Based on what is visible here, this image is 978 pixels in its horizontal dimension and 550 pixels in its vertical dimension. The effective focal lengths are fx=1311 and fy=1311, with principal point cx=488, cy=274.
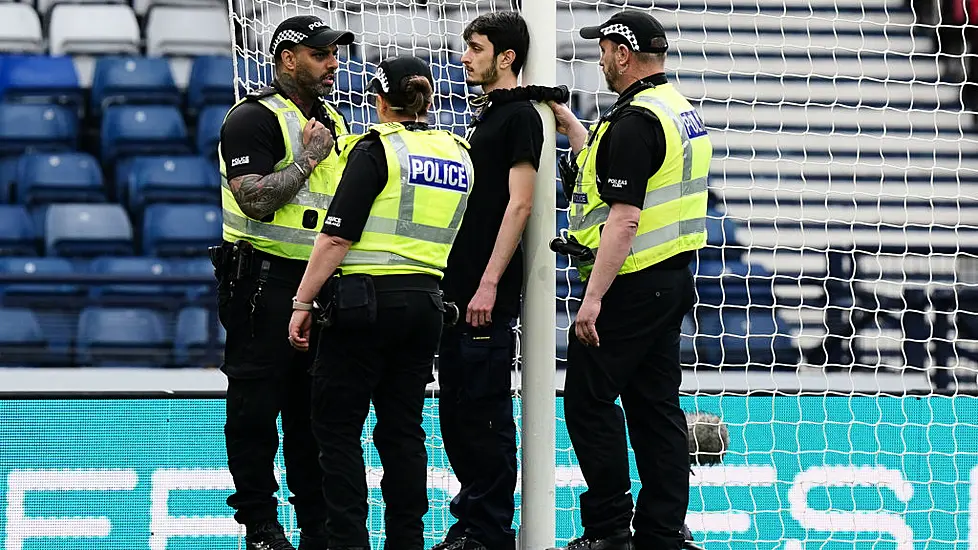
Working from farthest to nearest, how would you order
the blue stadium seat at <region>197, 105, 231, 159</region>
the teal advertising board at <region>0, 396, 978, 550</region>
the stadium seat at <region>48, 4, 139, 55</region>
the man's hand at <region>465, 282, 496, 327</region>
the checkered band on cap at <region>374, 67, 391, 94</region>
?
the stadium seat at <region>48, 4, 139, 55</region>
the blue stadium seat at <region>197, 105, 231, 159</region>
the teal advertising board at <region>0, 396, 978, 550</region>
the man's hand at <region>465, 282, 496, 327</region>
the checkered band on cap at <region>374, 67, 391, 94</region>

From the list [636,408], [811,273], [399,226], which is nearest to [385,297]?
[399,226]

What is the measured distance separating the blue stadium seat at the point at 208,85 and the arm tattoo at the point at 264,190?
5.60m

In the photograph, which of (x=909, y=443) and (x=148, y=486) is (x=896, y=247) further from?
(x=148, y=486)

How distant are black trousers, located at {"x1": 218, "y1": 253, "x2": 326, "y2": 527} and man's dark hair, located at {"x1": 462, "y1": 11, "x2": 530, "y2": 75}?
3.43 feet

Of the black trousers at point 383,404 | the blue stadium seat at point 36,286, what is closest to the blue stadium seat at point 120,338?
the blue stadium seat at point 36,286

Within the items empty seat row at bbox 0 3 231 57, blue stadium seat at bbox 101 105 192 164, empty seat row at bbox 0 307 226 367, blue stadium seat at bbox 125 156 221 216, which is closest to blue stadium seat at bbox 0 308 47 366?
empty seat row at bbox 0 307 226 367

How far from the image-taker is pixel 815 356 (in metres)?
7.41

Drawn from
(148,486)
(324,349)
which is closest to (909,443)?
(324,349)

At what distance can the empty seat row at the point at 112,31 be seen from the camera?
33.3ft

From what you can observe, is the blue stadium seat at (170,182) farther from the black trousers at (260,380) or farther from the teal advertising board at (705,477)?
the black trousers at (260,380)

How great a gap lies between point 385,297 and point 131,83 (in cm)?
616

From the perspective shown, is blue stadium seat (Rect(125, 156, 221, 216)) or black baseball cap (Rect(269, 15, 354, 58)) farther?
blue stadium seat (Rect(125, 156, 221, 216))

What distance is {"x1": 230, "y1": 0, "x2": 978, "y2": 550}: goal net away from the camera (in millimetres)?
5758

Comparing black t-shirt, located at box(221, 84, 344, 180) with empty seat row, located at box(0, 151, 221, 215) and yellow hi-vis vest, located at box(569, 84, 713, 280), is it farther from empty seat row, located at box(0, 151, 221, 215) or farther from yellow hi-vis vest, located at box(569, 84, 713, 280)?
empty seat row, located at box(0, 151, 221, 215)
